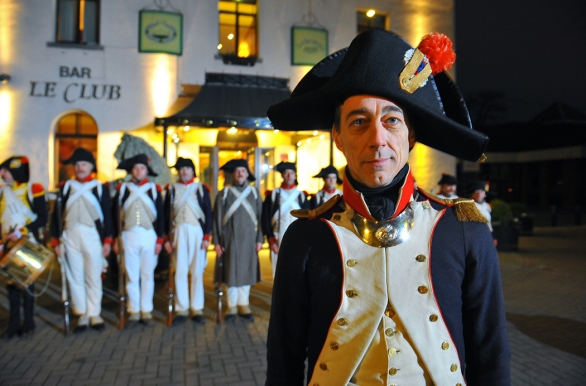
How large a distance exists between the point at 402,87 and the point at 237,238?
5.04 meters

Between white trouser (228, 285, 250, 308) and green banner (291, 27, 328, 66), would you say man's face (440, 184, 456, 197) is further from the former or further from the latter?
green banner (291, 27, 328, 66)

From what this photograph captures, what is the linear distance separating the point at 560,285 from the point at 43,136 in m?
13.3

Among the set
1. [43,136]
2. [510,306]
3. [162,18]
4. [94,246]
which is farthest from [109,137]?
[510,306]

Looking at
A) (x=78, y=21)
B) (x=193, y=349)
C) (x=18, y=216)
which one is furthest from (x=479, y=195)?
(x=78, y=21)

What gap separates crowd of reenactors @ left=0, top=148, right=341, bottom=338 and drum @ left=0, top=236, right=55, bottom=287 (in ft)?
0.08

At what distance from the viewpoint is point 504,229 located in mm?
12617

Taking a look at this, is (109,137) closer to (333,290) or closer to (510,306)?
(510,306)

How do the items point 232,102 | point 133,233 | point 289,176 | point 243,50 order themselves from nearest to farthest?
point 133,233
point 289,176
point 232,102
point 243,50

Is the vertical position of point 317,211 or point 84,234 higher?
point 317,211

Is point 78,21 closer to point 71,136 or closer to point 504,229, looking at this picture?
point 71,136

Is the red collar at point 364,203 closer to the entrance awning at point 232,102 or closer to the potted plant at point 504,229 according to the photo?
the entrance awning at point 232,102

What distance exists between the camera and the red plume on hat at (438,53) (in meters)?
1.69

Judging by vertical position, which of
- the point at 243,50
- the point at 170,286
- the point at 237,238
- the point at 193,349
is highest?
the point at 243,50

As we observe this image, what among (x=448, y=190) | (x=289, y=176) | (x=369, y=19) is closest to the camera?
(x=289, y=176)
